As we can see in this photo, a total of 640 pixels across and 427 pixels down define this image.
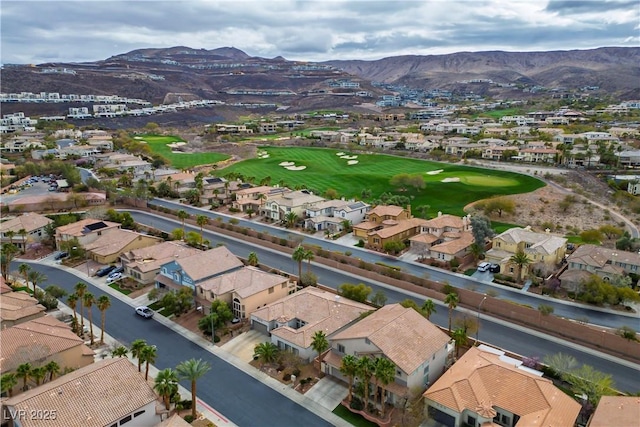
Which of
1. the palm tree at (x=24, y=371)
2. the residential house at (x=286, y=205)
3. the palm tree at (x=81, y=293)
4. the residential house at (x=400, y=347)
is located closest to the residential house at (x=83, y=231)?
the palm tree at (x=81, y=293)

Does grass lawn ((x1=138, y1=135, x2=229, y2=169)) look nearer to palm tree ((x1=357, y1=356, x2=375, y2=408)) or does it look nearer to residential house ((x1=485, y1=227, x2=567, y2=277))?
residential house ((x1=485, y1=227, x2=567, y2=277))

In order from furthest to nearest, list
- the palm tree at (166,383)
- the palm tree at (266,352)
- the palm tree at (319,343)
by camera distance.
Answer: the palm tree at (266,352) → the palm tree at (319,343) → the palm tree at (166,383)

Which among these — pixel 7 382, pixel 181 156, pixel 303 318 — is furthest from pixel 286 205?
pixel 181 156

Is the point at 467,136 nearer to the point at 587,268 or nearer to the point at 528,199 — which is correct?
the point at 528,199

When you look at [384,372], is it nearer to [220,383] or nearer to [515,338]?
[220,383]

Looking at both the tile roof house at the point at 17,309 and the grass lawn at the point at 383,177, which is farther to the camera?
the grass lawn at the point at 383,177

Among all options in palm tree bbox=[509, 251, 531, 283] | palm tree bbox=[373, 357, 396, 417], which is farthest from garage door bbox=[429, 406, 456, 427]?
palm tree bbox=[509, 251, 531, 283]

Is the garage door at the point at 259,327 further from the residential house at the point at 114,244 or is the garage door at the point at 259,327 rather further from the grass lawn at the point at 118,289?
the residential house at the point at 114,244
